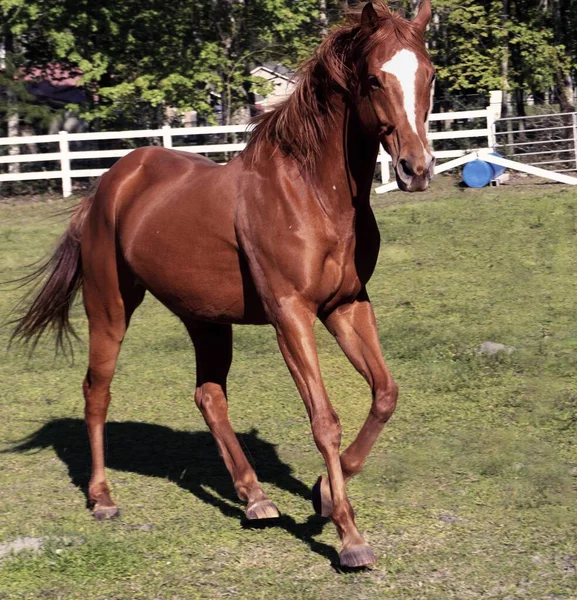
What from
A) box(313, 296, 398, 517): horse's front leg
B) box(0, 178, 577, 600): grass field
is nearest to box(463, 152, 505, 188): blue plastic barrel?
box(0, 178, 577, 600): grass field

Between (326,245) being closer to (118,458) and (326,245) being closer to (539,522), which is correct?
(539,522)

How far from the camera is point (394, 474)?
6.01 metres

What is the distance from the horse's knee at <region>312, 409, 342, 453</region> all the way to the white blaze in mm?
1448

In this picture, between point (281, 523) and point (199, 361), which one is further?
point (199, 361)

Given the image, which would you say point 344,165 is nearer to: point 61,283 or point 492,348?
point 61,283

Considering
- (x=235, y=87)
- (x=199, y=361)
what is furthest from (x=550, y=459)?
(x=235, y=87)

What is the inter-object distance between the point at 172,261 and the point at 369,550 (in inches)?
79.9

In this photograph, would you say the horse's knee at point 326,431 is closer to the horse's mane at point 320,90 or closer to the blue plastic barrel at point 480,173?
the horse's mane at point 320,90

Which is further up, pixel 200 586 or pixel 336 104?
pixel 336 104

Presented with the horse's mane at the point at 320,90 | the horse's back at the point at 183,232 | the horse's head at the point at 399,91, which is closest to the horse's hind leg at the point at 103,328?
the horse's back at the point at 183,232

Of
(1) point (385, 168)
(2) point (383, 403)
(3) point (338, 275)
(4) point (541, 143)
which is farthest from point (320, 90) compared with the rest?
(4) point (541, 143)

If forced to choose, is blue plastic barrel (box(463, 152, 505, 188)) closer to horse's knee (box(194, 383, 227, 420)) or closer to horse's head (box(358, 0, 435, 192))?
horse's knee (box(194, 383, 227, 420))

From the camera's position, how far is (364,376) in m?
5.11

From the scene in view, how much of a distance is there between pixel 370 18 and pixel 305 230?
1049 mm
